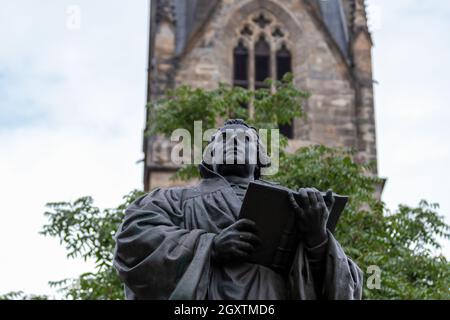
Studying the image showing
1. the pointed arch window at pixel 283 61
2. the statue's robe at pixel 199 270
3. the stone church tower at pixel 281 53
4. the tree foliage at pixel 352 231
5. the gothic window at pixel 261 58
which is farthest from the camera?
the gothic window at pixel 261 58

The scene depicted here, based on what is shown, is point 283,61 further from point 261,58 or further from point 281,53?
point 261,58

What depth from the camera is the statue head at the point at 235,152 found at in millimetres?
5277

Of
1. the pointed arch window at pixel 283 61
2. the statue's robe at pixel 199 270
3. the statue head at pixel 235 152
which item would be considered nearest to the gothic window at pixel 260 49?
the pointed arch window at pixel 283 61

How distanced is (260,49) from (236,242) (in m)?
31.1

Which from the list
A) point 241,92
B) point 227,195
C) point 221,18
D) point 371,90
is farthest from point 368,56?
point 227,195

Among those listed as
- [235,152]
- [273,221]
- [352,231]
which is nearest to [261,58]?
[352,231]

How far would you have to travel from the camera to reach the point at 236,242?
470 centimetres

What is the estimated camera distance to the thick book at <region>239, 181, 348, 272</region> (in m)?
4.68

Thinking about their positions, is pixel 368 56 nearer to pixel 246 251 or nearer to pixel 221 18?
pixel 221 18

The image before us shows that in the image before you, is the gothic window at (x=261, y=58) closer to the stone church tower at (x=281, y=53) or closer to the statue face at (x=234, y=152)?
the stone church tower at (x=281, y=53)

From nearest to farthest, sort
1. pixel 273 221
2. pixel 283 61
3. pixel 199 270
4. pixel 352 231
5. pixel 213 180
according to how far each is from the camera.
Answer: pixel 199 270
pixel 273 221
pixel 213 180
pixel 352 231
pixel 283 61

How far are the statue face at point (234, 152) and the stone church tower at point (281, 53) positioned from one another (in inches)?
1106

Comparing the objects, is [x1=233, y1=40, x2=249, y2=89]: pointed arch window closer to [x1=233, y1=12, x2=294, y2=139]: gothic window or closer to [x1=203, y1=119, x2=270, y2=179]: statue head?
[x1=233, y1=12, x2=294, y2=139]: gothic window

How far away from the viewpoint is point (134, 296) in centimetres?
478
